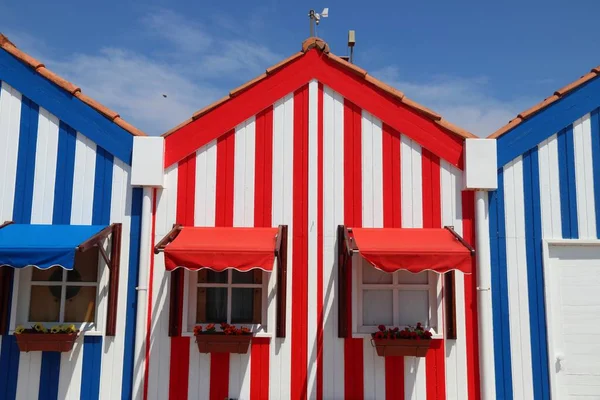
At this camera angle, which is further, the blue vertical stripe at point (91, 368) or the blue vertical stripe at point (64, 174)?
the blue vertical stripe at point (64, 174)

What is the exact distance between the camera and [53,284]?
6.52 metres

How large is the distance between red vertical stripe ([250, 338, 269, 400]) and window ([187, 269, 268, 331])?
0.93 ft

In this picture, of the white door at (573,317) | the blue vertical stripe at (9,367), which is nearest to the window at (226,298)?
the blue vertical stripe at (9,367)

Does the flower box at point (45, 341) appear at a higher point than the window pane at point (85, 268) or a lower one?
lower

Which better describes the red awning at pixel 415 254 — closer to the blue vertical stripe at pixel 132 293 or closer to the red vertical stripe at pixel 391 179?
the red vertical stripe at pixel 391 179

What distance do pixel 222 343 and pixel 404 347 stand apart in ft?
7.28

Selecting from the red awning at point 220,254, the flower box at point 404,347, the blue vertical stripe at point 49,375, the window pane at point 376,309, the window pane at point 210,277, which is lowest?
the blue vertical stripe at point 49,375

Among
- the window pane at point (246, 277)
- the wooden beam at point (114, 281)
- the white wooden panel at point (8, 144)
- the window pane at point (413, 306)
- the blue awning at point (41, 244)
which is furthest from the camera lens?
the white wooden panel at point (8, 144)

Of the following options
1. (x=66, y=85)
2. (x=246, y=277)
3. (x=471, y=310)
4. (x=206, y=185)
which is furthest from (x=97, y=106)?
(x=471, y=310)

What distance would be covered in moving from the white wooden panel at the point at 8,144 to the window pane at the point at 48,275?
83cm

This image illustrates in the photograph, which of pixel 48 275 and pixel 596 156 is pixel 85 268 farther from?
pixel 596 156

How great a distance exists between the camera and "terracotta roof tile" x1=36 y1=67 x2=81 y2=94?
21.8 feet

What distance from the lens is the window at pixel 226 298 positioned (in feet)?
21.1

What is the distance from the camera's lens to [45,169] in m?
6.66
